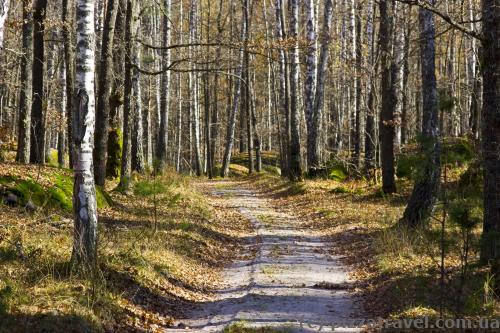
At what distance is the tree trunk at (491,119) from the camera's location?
7.63m

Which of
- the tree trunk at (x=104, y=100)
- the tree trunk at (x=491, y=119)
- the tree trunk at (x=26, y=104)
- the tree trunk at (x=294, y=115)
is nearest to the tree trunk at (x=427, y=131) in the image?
the tree trunk at (x=491, y=119)

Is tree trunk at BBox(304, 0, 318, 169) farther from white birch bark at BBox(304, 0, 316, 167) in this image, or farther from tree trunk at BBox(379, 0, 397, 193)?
tree trunk at BBox(379, 0, 397, 193)

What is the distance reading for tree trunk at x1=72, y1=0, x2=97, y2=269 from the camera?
7629 mm

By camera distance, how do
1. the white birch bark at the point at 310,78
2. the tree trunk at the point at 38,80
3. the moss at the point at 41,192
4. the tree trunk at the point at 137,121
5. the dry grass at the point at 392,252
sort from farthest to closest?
the white birch bark at the point at 310,78, the tree trunk at the point at 137,121, the tree trunk at the point at 38,80, the moss at the point at 41,192, the dry grass at the point at 392,252

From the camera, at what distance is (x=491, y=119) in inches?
302

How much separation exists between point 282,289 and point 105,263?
8.58 ft

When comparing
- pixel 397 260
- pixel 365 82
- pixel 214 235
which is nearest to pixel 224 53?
pixel 365 82

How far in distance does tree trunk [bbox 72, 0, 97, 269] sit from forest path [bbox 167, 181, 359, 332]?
1.68 metres

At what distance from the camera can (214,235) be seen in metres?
13.2

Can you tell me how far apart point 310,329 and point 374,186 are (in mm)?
13978

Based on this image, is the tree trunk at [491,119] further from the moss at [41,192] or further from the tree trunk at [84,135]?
the moss at [41,192]

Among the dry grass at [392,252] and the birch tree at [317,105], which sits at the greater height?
the birch tree at [317,105]

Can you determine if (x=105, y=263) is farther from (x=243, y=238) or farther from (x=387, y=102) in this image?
(x=387, y=102)

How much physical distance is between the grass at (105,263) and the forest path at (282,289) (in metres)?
0.42
